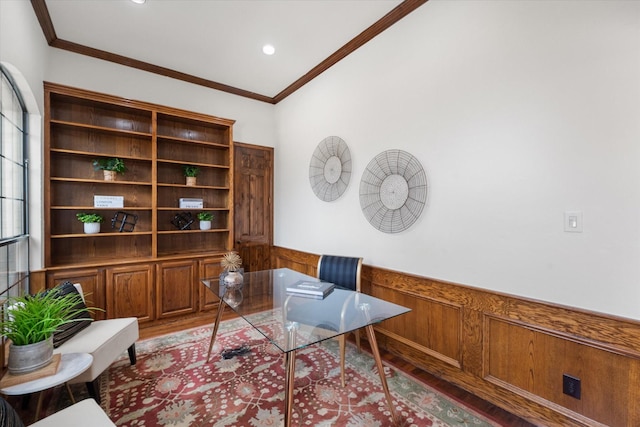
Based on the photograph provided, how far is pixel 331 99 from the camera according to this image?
3.23m

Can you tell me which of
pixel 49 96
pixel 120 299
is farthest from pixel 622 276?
pixel 49 96

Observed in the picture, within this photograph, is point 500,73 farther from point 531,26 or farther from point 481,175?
point 481,175

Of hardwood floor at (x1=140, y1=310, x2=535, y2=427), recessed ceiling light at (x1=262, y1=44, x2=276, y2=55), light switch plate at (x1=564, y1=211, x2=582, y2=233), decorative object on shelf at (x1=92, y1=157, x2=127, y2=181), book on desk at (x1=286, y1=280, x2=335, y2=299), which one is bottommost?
hardwood floor at (x1=140, y1=310, x2=535, y2=427)

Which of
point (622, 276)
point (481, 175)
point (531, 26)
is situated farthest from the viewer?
point (481, 175)

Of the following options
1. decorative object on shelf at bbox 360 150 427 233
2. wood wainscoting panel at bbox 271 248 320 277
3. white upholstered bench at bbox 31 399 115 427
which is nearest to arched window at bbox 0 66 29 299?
white upholstered bench at bbox 31 399 115 427

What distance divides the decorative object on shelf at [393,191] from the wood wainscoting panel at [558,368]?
0.95 meters

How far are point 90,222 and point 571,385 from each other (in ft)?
13.6

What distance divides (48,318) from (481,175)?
2.75 metres

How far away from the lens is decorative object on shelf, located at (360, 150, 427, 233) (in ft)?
7.62

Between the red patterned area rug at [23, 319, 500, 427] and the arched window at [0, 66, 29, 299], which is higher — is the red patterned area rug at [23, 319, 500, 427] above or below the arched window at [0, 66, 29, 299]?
below

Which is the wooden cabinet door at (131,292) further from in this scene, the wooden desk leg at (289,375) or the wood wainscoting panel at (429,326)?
the wood wainscoting panel at (429,326)

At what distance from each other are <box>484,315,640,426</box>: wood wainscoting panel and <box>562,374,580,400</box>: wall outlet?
0.02 m

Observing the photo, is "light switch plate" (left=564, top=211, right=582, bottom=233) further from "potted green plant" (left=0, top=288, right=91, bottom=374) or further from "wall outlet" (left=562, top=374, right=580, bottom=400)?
"potted green plant" (left=0, top=288, right=91, bottom=374)

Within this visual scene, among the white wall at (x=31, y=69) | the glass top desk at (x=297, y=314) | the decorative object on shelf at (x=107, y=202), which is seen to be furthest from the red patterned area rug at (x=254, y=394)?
the decorative object on shelf at (x=107, y=202)
